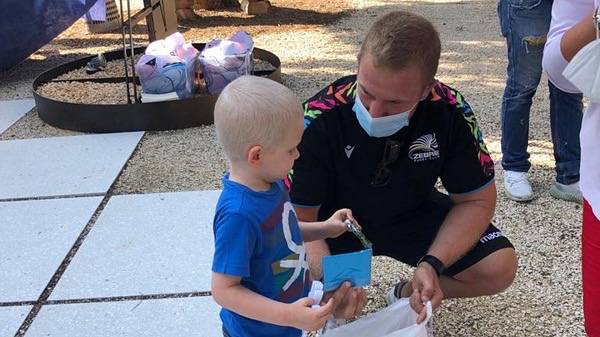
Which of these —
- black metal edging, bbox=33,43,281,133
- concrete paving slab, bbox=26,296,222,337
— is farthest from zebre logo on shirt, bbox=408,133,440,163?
black metal edging, bbox=33,43,281,133

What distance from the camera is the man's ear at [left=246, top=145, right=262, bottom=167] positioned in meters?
1.57

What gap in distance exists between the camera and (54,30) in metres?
6.05

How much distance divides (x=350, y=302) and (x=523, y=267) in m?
1.30

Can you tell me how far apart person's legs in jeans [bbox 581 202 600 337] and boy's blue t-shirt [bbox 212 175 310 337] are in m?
0.75

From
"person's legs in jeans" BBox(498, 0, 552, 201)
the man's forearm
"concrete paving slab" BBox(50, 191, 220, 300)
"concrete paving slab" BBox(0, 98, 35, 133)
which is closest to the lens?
the man's forearm

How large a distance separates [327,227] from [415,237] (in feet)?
1.84

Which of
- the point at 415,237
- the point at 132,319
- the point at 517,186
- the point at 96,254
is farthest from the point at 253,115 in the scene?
the point at 517,186

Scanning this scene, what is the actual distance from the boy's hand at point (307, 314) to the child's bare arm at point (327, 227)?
350mm

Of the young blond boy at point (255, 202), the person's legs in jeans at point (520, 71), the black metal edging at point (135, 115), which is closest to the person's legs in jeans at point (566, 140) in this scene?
the person's legs in jeans at point (520, 71)

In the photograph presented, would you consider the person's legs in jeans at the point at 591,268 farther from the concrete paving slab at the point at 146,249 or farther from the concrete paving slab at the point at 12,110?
the concrete paving slab at the point at 12,110

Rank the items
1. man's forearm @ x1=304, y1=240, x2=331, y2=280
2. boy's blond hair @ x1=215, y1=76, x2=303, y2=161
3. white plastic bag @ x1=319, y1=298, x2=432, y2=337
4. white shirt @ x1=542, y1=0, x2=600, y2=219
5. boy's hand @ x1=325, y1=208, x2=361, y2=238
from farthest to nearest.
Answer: man's forearm @ x1=304, y1=240, x2=331, y2=280 < white plastic bag @ x1=319, y1=298, x2=432, y2=337 < boy's hand @ x1=325, y1=208, x2=361, y2=238 < white shirt @ x1=542, y1=0, x2=600, y2=219 < boy's blond hair @ x1=215, y1=76, x2=303, y2=161

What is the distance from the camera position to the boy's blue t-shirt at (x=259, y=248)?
1586 mm

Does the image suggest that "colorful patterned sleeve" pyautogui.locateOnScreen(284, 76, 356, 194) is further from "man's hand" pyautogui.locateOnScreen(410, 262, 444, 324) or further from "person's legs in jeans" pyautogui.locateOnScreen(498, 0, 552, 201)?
"person's legs in jeans" pyautogui.locateOnScreen(498, 0, 552, 201)

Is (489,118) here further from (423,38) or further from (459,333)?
(423,38)
